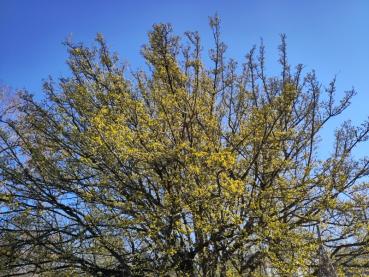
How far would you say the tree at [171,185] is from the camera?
7.12 metres

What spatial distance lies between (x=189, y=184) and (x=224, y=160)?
84 cm

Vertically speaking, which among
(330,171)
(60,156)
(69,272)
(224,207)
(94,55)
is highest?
(94,55)

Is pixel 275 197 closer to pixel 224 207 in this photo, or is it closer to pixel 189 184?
pixel 224 207

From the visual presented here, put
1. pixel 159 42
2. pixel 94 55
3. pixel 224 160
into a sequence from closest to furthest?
1. pixel 224 160
2. pixel 159 42
3. pixel 94 55

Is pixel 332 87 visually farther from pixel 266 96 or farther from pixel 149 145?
pixel 149 145

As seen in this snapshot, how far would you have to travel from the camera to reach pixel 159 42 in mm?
8359

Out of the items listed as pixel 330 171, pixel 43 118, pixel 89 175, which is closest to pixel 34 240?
pixel 89 175

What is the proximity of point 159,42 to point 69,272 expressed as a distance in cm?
436

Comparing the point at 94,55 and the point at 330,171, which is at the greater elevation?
the point at 94,55

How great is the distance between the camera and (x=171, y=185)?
7.75 m

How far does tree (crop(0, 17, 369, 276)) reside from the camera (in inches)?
281

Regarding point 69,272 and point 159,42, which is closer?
point 69,272

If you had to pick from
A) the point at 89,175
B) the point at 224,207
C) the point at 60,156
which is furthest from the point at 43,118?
the point at 224,207

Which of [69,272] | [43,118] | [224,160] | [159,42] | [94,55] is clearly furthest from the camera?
[94,55]
